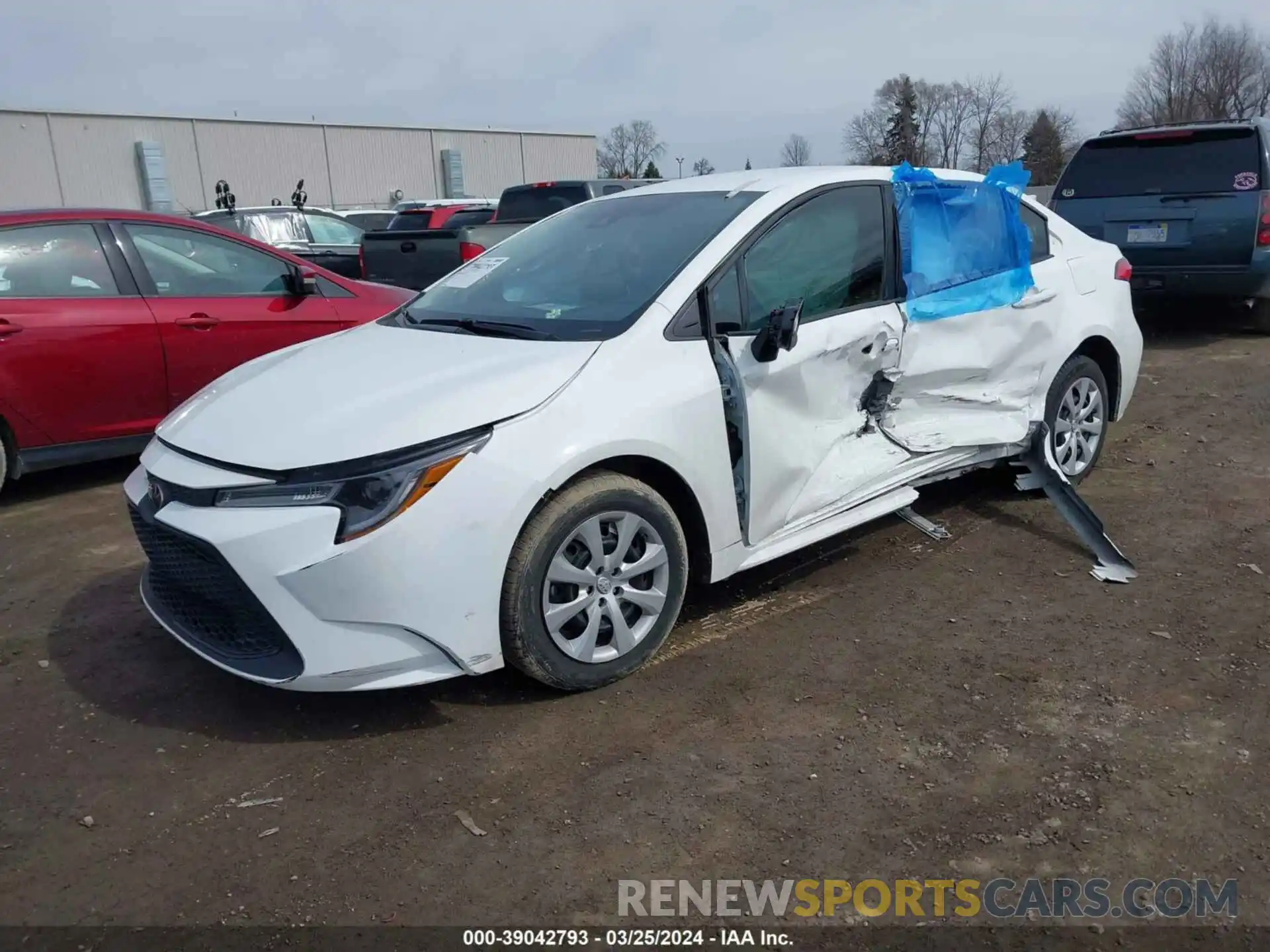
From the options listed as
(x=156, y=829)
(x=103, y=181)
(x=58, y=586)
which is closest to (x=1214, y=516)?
(x=156, y=829)

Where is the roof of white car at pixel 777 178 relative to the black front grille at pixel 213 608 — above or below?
above

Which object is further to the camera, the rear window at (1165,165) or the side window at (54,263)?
the rear window at (1165,165)

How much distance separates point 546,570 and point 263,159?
41614 mm

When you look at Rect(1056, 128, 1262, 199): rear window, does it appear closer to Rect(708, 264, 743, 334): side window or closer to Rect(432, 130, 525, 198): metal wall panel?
Rect(708, 264, 743, 334): side window

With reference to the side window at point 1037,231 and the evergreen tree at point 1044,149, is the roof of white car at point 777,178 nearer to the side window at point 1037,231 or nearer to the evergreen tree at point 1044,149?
the side window at point 1037,231

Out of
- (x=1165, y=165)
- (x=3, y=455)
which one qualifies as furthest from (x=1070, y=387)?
(x=3, y=455)

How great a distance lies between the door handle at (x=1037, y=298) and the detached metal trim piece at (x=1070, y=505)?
0.60 meters

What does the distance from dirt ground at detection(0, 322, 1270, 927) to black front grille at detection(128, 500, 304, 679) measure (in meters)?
0.29

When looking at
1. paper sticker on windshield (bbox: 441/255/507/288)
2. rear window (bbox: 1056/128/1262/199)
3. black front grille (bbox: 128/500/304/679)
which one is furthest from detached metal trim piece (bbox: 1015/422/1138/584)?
rear window (bbox: 1056/128/1262/199)

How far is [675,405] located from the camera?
3.53 meters

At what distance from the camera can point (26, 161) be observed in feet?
113

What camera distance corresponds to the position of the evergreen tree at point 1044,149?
56.8 metres

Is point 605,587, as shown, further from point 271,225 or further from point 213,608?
point 271,225

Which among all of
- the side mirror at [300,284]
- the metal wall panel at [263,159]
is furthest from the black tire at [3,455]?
the metal wall panel at [263,159]
